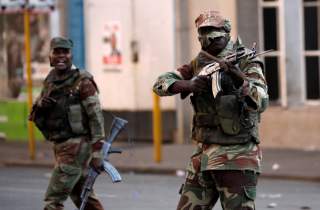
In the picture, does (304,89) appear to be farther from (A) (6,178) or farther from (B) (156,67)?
(A) (6,178)

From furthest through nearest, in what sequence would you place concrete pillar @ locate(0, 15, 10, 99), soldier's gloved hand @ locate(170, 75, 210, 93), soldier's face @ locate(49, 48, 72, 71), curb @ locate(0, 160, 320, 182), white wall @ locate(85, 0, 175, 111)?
concrete pillar @ locate(0, 15, 10, 99) → white wall @ locate(85, 0, 175, 111) → curb @ locate(0, 160, 320, 182) → soldier's face @ locate(49, 48, 72, 71) → soldier's gloved hand @ locate(170, 75, 210, 93)

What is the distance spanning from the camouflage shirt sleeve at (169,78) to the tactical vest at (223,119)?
0.13m

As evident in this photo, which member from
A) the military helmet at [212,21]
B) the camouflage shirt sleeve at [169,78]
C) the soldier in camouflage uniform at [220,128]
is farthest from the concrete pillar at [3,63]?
the military helmet at [212,21]

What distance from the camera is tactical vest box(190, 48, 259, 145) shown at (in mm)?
6137

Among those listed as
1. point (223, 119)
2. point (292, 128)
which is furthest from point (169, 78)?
point (292, 128)

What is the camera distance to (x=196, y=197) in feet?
20.6

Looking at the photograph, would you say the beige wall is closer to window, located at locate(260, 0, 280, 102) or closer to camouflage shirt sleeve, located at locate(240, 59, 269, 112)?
window, located at locate(260, 0, 280, 102)

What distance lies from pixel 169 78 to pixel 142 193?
6128mm

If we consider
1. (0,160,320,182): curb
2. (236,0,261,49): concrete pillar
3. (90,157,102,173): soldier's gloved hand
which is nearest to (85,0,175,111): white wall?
(236,0,261,49): concrete pillar

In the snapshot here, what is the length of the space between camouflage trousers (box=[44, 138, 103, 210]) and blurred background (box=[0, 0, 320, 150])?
8161mm

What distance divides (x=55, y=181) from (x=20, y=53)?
11561 mm

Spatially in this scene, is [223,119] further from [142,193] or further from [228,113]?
[142,193]

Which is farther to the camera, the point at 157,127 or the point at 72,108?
the point at 157,127

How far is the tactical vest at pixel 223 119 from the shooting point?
6.14m
